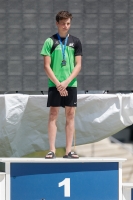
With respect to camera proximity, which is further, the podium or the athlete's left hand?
the athlete's left hand

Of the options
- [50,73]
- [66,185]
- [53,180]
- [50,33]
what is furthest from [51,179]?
[50,33]

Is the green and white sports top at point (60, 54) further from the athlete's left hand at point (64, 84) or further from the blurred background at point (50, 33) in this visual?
the blurred background at point (50, 33)

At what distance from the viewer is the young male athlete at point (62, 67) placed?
18.2ft

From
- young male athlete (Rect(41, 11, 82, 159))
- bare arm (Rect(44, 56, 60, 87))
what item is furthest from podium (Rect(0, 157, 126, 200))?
bare arm (Rect(44, 56, 60, 87))

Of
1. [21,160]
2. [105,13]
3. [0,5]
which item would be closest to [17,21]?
[0,5]

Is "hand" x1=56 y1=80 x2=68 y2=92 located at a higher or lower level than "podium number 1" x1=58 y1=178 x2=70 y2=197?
higher

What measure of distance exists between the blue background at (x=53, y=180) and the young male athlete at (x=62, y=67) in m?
0.22

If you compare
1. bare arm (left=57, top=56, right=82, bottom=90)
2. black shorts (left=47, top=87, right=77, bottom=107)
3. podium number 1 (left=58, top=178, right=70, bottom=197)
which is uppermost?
bare arm (left=57, top=56, right=82, bottom=90)

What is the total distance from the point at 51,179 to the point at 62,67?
0.94m

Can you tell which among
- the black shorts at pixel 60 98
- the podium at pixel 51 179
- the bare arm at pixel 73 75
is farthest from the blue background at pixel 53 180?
the bare arm at pixel 73 75

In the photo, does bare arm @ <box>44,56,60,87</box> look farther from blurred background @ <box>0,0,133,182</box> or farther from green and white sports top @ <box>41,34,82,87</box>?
blurred background @ <box>0,0,133,182</box>

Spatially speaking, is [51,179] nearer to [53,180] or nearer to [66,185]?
[53,180]

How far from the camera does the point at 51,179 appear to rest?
5324 mm

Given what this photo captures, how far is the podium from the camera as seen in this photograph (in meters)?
5.32
